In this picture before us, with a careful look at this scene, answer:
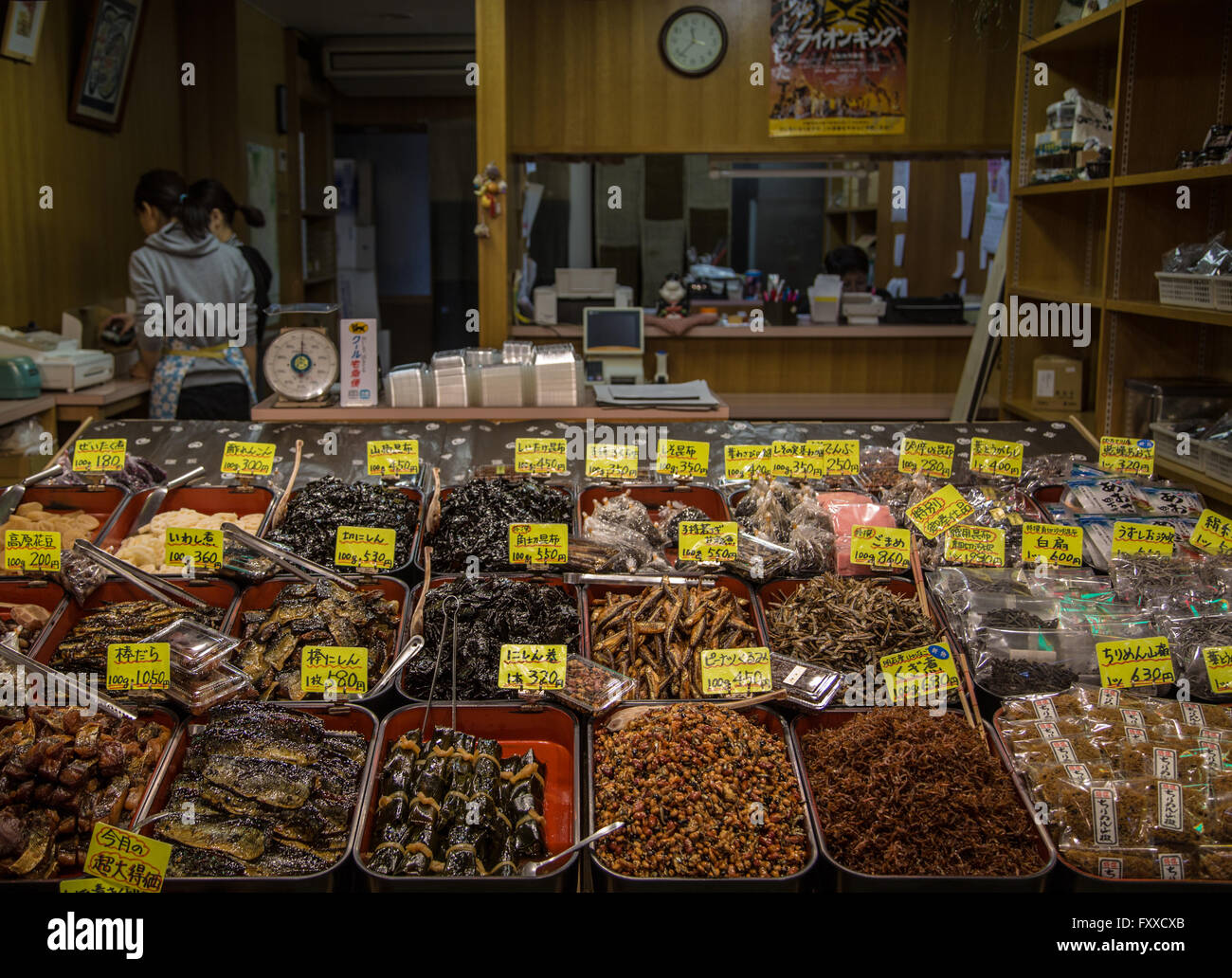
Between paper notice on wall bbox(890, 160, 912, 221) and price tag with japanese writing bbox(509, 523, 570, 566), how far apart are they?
6.63 meters

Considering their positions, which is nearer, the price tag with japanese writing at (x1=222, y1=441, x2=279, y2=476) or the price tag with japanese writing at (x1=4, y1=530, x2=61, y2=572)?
the price tag with japanese writing at (x1=4, y1=530, x2=61, y2=572)

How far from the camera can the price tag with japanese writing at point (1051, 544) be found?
254 centimetres

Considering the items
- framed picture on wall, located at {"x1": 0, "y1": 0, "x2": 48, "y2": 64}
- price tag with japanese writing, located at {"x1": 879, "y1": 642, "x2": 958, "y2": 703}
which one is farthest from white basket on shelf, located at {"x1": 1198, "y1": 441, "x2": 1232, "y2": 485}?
framed picture on wall, located at {"x1": 0, "y1": 0, "x2": 48, "y2": 64}

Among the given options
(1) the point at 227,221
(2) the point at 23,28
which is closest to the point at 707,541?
(1) the point at 227,221

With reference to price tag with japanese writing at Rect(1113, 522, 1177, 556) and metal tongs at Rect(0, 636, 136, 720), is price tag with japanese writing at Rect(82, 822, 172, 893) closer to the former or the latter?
metal tongs at Rect(0, 636, 136, 720)

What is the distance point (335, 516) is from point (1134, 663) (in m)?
1.91

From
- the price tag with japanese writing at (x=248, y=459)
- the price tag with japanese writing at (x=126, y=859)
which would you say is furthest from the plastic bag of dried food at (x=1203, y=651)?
the price tag with japanese writing at (x=248, y=459)

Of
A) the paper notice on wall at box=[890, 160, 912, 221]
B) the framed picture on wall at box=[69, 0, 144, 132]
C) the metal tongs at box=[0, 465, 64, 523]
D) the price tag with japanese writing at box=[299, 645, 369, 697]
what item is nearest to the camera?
the price tag with japanese writing at box=[299, 645, 369, 697]

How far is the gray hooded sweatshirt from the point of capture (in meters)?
4.63

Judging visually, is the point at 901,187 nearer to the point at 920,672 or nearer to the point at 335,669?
the point at 920,672

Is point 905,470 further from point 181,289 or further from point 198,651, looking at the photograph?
point 181,289

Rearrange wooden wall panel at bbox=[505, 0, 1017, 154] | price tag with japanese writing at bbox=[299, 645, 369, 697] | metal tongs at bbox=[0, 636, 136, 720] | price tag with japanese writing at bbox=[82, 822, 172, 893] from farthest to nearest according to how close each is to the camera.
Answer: wooden wall panel at bbox=[505, 0, 1017, 154] → price tag with japanese writing at bbox=[299, 645, 369, 697] → metal tongs at bbox=[0, 636, 136, 720] → price tag with japanese writing at bbox=[82, 822, 172, 893]

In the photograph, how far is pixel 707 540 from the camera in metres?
2.52
